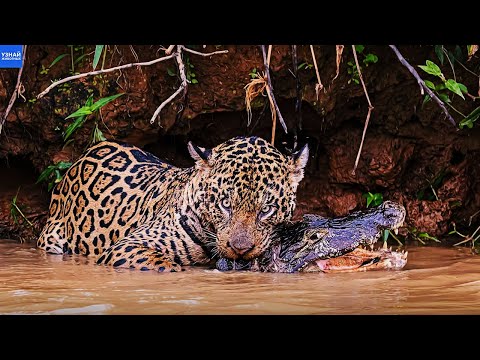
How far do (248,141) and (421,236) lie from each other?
1.87 meters

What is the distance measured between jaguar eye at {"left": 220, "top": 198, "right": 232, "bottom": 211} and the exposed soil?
4.29ft

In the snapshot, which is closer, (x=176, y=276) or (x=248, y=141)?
(x=176, y=276)

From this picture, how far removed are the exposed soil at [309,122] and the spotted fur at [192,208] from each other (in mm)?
722

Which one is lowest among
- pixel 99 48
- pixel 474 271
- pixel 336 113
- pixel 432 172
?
pixel 474 271

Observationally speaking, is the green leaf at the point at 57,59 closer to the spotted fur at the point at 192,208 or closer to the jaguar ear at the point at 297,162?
the spotted fur at the point at 192,208

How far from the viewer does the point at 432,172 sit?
7.37 m

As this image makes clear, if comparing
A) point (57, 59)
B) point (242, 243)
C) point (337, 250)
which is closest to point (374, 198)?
point (337, 250)

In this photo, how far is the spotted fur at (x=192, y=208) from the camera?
5.75 m

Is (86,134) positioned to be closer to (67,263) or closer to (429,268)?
(67,263)

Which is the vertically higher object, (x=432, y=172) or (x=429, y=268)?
(x=432, y=172)

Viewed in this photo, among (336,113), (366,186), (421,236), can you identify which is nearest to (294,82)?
(336,113)

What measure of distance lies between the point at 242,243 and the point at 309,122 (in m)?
2.01

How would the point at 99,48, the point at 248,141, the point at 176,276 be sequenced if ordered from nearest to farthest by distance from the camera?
1. the point at 176,276
2. the point at 248,141
3. the point at 99,48
